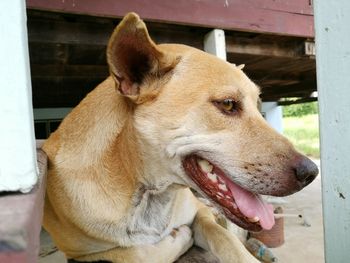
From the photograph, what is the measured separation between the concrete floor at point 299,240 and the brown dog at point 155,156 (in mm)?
3613

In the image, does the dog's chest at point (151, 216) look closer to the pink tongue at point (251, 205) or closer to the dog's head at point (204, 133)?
the dog's head at point (204, 133)

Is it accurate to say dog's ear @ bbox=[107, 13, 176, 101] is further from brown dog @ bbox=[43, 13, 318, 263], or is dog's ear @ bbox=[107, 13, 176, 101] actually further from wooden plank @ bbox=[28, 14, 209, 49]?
wooden plank @ bbox=[28, 14, 209, 49]

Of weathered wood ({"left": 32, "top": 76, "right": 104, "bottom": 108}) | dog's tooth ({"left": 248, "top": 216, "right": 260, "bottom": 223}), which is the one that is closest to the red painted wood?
dog's tooth ({"left": 248, "top": 216, "right": 260, "bottom": 223})

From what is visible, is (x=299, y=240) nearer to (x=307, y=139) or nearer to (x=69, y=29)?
(x=69, y=29)

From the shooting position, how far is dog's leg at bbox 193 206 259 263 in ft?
6.31

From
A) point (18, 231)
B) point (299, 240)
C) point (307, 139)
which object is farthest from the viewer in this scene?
point (307, 139)

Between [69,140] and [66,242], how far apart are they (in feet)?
1.65

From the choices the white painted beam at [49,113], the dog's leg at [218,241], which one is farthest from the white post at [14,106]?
the white painted beam at [49,113]

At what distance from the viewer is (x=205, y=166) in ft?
5.63

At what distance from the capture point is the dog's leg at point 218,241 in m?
1.92

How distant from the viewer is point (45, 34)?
3.07 meters

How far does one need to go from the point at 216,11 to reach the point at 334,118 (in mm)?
2577

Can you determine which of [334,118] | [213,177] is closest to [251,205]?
[213,177]

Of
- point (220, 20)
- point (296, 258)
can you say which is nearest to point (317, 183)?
point (296, 258)
